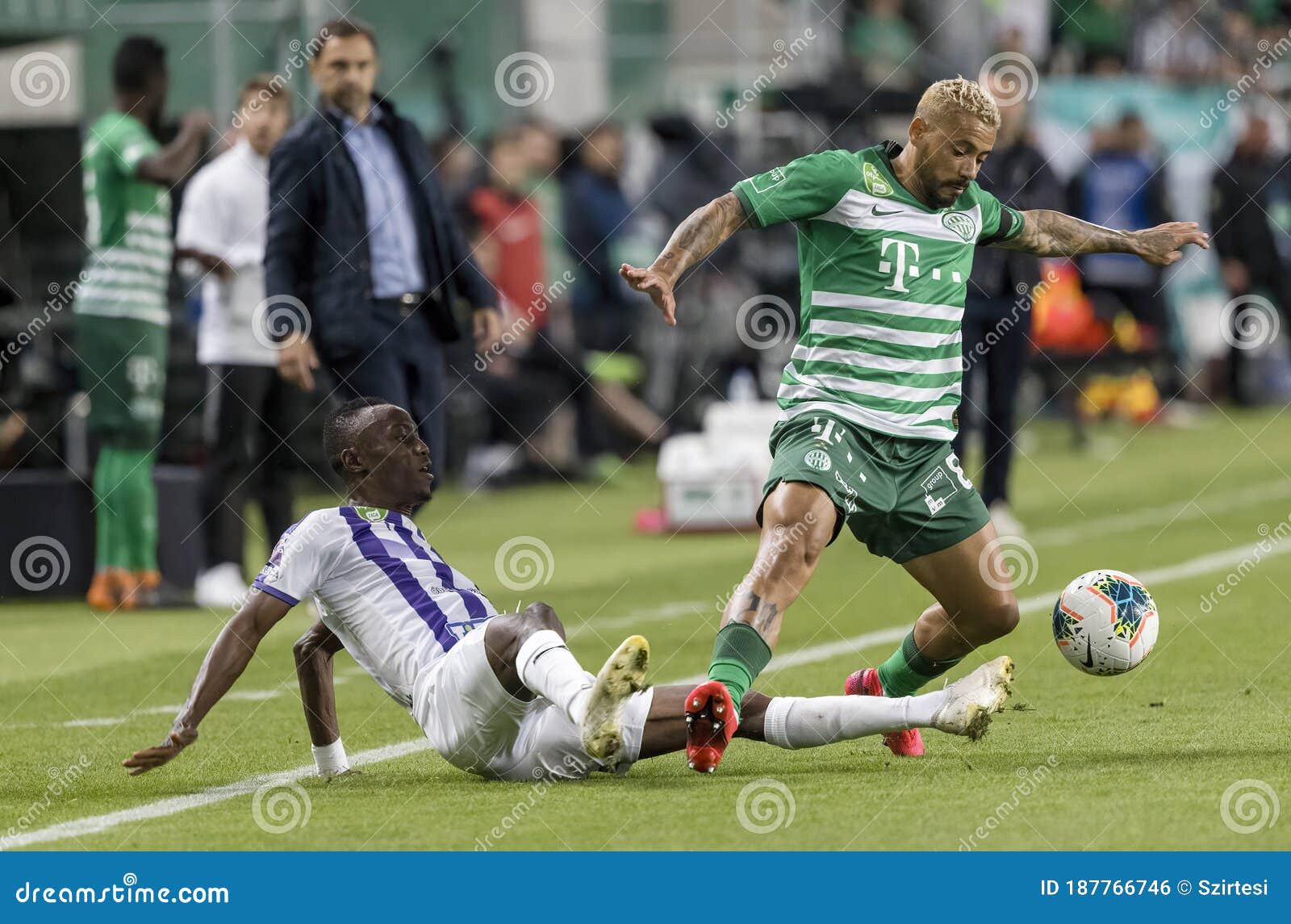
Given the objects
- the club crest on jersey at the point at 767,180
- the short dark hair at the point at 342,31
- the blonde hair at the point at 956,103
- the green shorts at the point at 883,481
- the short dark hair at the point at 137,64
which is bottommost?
the green shorts at the point at 883,481

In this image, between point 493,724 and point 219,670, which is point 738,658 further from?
point 219,670

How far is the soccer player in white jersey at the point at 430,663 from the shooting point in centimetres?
564

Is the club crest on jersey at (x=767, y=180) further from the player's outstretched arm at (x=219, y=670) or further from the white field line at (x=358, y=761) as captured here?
the white field line at (x=358, y=761)

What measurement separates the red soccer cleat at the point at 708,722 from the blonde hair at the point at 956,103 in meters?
1.85

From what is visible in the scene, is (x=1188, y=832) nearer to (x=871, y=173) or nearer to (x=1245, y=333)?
(x=871, y=173)

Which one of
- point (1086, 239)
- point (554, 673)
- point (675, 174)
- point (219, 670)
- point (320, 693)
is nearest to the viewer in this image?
point (554, 673)

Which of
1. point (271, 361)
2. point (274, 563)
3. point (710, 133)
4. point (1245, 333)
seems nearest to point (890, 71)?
point (710, 133)

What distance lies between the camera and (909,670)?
22.0ft

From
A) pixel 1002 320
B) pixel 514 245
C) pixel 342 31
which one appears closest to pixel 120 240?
pixel 342 31

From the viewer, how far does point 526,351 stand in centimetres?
1716

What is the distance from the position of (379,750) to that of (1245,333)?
1673 cm

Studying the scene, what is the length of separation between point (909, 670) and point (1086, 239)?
1.52m

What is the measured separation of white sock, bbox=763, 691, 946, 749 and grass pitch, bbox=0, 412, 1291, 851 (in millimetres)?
115

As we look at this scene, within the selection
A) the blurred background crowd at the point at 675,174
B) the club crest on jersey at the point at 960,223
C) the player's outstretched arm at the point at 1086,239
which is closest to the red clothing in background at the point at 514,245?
the blurred background crowd at the point at 675,174
